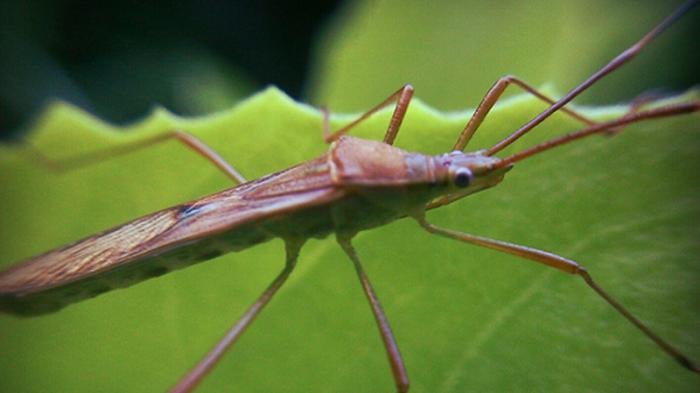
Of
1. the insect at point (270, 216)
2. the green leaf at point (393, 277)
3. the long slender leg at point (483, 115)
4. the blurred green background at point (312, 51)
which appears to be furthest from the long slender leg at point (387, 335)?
the blurred green background at point (312, 51)

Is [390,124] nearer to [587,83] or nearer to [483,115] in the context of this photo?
[483,115]

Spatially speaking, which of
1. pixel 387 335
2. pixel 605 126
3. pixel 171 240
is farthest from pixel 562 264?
pixel 171 240

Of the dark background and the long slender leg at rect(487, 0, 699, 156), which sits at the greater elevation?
the dark background

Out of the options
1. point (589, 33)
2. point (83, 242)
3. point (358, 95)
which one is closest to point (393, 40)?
point (358, 95)

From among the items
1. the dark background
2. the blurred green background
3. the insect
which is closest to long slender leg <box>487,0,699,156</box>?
the insect

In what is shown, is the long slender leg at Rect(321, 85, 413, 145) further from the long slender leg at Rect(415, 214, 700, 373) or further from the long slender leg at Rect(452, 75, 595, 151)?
the long slender leg at Rect(415, 214, 700, 373)

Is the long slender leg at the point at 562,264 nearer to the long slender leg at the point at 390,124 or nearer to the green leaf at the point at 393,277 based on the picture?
the green leaf at the point at 393,277

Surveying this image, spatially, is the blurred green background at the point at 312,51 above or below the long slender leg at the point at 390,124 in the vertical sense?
above

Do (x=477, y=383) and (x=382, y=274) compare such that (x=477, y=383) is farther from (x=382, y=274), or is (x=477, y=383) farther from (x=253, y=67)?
(x=253, y=67)
